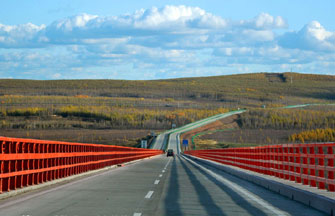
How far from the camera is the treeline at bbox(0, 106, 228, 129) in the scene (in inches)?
6161

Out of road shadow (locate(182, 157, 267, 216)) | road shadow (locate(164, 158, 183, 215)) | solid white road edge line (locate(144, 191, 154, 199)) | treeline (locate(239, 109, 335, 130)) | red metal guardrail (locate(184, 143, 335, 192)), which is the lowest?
road shadow (locate(182, 157, 267, 216))

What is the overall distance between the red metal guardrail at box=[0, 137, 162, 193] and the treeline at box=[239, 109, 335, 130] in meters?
131

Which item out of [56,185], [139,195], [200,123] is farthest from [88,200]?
[200,123]

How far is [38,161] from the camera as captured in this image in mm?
16547

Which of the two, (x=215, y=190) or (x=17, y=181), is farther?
(x=215, y=190)

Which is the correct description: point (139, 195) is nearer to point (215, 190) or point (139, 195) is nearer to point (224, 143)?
point (215, 190)

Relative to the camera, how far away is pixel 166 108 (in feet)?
645

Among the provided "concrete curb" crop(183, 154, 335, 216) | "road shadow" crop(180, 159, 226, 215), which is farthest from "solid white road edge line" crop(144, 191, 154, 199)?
"concrete curb" crop(183, 154, 335, 216)

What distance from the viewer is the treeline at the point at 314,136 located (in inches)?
5038

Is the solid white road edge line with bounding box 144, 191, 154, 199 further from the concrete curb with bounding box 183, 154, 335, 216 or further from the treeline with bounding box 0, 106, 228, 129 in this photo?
the treeline with bounding box 0, 106, 228, 129

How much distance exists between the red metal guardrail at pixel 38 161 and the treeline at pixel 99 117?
12840 cm

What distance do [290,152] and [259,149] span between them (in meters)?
5.49

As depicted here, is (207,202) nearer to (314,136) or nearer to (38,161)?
(38,161)

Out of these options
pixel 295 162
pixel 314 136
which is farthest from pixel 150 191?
pixel 314 136
